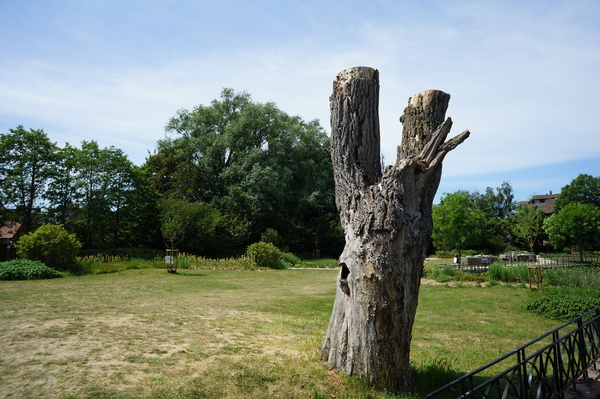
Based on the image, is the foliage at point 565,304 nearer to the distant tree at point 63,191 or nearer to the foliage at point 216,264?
the foliage at point 216,264

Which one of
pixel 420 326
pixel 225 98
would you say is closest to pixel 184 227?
pixel 225 98

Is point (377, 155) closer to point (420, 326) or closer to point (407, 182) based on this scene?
point (407, 182)

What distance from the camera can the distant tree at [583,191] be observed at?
178ft

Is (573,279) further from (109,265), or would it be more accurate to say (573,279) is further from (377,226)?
(109,265)

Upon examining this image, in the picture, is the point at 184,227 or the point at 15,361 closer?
the point at 15,361

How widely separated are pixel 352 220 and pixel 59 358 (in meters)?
4.56

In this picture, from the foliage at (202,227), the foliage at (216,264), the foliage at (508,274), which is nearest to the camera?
the foliage at (508,274)

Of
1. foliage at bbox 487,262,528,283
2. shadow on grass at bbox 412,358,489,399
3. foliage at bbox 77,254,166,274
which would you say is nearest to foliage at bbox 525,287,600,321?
foliage at bbox 487,262,528,283

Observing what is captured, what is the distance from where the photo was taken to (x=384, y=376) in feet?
16.2

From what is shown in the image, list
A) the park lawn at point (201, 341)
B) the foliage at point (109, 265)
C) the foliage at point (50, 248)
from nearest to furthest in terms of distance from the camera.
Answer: the park lawn at point (201, 341) < the foliage at point (50, 248) < the foliage at point (109, 265)

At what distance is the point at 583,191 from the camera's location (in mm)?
54250

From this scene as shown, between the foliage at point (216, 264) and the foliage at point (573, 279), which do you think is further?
the foliage at point (216, 264)

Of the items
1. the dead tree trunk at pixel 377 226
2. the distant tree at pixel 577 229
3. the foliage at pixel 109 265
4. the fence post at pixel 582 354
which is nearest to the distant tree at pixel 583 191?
the distant tree at pixel 577 229

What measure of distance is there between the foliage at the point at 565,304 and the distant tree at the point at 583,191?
166 ft
